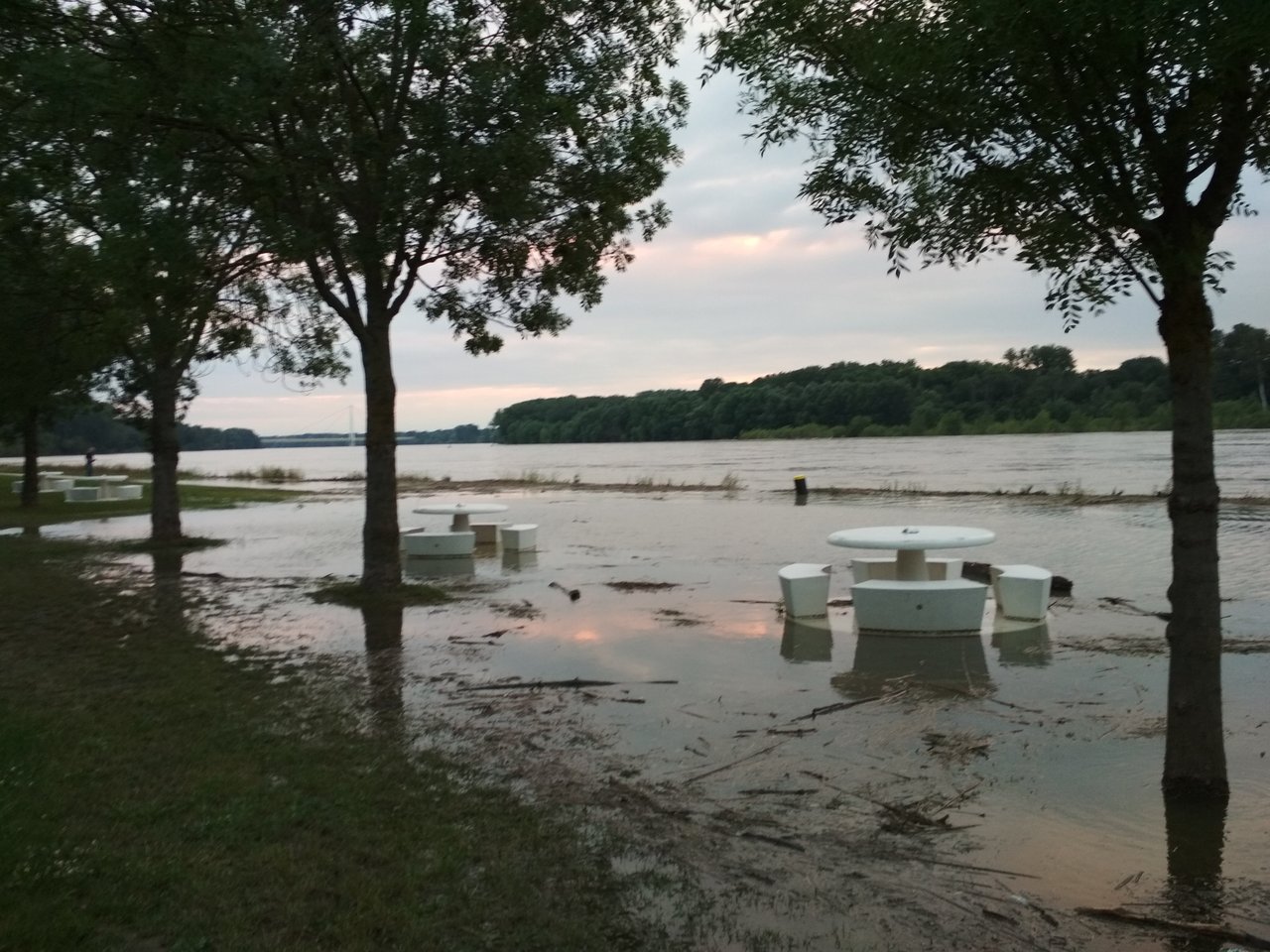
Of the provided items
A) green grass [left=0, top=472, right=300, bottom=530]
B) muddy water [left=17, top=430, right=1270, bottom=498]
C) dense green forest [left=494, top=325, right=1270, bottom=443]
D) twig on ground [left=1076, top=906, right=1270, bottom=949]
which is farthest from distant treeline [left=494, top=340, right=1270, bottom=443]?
twig on ground [left=1076, top=906, right=1270, bottom=949]

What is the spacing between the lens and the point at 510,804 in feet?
19.3

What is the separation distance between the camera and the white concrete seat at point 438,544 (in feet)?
65.3

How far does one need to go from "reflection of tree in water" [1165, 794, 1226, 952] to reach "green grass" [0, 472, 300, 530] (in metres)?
27.6

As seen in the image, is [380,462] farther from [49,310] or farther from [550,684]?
[49,310]

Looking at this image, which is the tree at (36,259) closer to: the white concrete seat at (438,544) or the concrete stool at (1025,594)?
the white concrete seat at (438,544)

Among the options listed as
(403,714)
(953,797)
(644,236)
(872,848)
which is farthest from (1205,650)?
(644,236)

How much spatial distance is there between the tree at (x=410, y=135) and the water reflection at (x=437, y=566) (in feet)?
10.9

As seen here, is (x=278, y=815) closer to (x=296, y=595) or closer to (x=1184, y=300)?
(x=1184, y=300)

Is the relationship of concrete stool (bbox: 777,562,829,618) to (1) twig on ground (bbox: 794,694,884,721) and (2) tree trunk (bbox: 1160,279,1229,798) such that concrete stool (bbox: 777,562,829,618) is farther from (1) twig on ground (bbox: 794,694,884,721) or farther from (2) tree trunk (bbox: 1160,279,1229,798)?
(2) tree trunk (bbox: 1160,279,1229,798)

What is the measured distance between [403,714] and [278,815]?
275 centimetres

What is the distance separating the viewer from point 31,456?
107 feet

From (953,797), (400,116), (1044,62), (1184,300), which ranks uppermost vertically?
(400,116)

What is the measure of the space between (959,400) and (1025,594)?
442ft

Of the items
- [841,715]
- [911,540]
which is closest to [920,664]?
[841,715]
